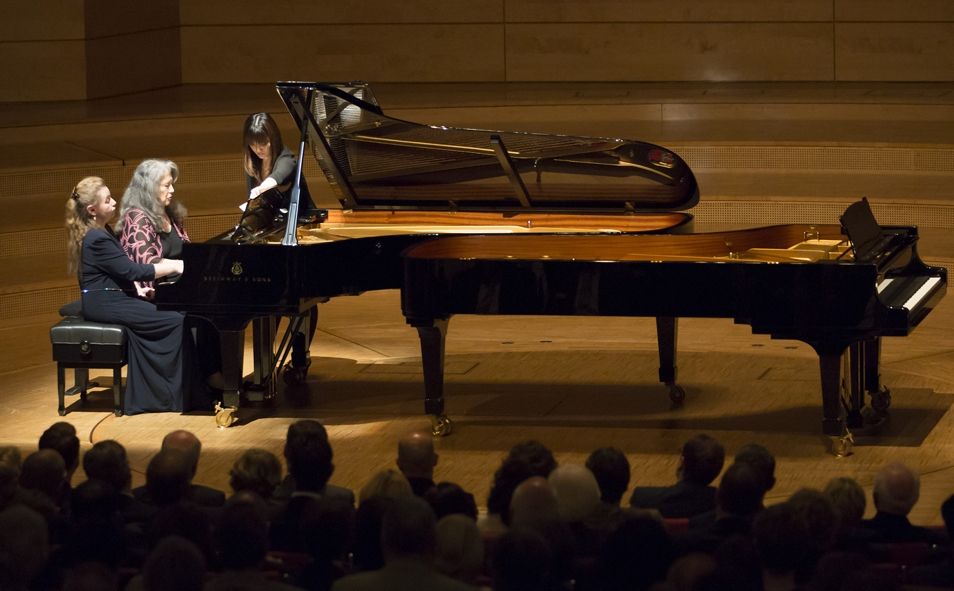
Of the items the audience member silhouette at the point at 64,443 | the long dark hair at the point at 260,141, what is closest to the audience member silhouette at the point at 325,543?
the audience member silhouette at the point at 64,443

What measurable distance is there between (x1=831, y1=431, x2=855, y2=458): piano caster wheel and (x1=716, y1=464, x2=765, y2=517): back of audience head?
2199mm

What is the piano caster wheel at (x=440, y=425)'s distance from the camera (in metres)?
6.76

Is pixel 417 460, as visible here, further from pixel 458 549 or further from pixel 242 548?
pixel 242 548

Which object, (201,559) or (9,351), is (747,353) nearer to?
(9,351)

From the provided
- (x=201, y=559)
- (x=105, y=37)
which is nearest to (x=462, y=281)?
(x=201, y=559)

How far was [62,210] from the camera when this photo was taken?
10047 millimetres

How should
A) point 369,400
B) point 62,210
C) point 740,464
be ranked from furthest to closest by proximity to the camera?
1. point 62,210
2. point 369,400
3. point 740,464

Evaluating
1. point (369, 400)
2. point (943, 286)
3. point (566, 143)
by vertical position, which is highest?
point (566, 143)

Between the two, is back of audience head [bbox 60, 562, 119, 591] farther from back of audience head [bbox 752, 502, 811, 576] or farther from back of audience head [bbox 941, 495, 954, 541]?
back of audience head [bbox 941, 495, 954, 541]

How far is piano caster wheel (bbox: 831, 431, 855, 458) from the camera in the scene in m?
6.37

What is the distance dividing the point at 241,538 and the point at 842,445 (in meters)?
3.36

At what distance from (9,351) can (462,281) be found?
10.8 ft

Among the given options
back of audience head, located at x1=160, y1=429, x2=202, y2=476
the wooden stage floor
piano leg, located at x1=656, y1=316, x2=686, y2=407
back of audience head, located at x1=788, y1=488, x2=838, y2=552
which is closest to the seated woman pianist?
the wooden stage floor

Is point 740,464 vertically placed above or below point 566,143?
below
